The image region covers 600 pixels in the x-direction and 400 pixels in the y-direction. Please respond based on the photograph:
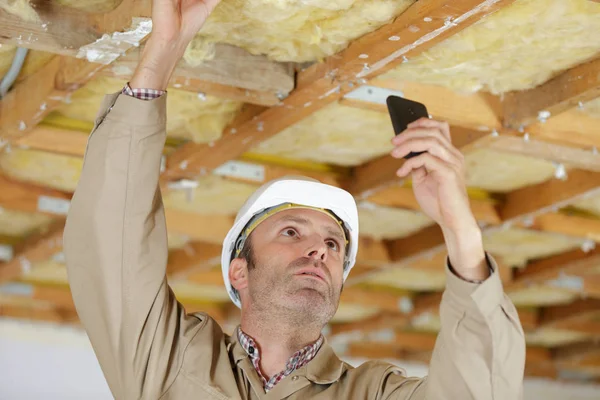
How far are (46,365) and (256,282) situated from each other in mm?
3794

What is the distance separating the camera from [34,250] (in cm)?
447

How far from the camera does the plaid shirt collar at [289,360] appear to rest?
2.14 metres

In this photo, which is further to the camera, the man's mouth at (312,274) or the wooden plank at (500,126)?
the wooden plank at (500,126)

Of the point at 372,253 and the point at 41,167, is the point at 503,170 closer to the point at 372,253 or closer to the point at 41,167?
the point at 372,253

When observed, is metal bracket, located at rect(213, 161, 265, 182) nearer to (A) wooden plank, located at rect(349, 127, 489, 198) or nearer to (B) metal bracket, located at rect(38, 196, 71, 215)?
(A) wooden plank, located at rect(349, 127, 489, 198)

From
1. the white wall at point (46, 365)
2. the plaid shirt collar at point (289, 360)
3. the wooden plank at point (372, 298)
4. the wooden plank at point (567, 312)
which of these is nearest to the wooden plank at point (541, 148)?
the plaid shirt collar at point (289, 360)

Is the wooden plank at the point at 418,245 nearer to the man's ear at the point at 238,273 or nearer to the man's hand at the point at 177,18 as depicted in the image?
the man's ear at the point at 238,273

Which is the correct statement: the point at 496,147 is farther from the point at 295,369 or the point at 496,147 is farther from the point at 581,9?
the point at 295,369

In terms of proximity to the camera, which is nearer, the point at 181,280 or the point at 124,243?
the point at 124,243

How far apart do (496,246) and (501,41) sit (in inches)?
83.3

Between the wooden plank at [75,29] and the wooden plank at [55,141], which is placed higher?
the wooden plank at [55,141]

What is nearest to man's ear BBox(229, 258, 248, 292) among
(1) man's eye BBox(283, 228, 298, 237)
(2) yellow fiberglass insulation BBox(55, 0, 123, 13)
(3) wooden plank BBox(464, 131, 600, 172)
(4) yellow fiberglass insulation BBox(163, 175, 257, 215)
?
(1) man's eye BBox(283, 228, 298, 237)

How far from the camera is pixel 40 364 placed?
5.66 metres

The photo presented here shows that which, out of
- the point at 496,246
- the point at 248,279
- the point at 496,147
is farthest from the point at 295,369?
the point at 496,246
